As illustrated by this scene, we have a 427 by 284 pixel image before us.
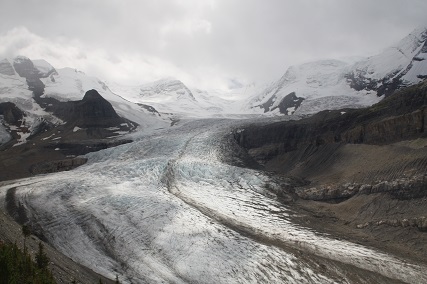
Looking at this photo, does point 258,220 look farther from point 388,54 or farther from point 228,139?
point 388,54

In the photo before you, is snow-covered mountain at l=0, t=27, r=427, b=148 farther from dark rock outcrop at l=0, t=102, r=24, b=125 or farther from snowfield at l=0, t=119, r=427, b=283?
snowfield at l=0, t=119, r=427, b=283

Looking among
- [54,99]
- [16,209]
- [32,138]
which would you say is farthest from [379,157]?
[54,99]

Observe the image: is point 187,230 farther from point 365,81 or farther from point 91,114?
point 365,81

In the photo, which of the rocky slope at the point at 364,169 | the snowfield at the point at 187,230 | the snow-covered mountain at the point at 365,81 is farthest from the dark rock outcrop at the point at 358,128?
the snow-covered mountain at the point at 365,81

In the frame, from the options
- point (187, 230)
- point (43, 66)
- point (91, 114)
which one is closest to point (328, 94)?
point (91, 114)

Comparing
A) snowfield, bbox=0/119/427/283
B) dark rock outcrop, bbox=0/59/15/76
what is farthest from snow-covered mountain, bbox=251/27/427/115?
dark rock outcrop, bbox=0/59/15/76

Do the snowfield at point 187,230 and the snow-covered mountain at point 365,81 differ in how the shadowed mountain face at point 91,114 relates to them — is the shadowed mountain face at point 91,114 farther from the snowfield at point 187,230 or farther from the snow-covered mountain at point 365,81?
the snow-covered mountain at point 365,81

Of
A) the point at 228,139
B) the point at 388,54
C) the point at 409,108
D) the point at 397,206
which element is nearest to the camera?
the point at 397,206
